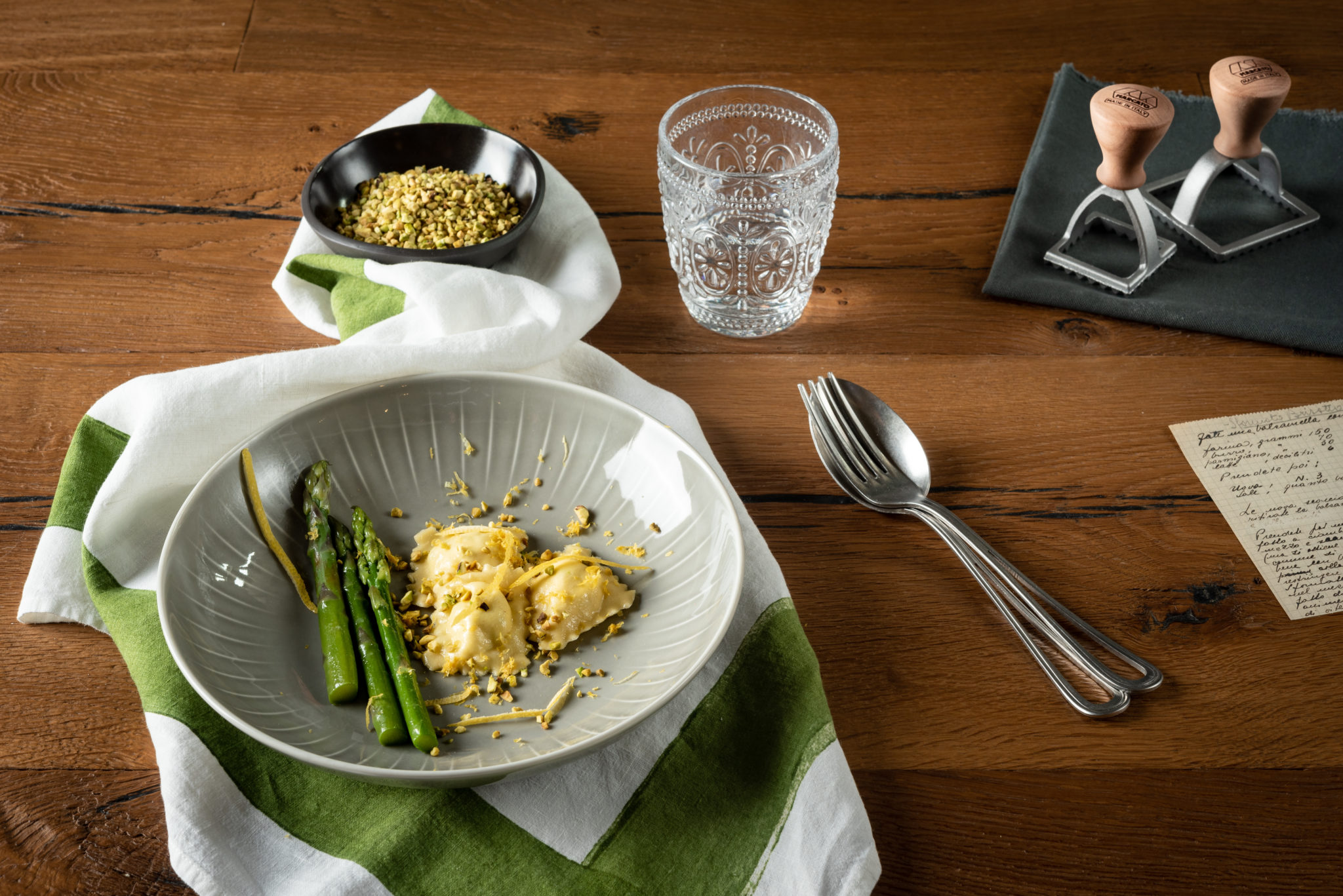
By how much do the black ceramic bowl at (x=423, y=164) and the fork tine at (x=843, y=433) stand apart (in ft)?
1.27

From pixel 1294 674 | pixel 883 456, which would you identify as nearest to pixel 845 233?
pixel 883 456

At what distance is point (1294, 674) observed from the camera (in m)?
0.85

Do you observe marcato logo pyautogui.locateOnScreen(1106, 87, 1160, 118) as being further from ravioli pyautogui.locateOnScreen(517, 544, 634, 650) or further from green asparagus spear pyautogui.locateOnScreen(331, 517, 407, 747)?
green asparagus spear pyautogui.locateOnScreen(331, 517, 407, 747)

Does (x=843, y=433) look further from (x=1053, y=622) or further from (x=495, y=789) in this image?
(x=495, y=789)

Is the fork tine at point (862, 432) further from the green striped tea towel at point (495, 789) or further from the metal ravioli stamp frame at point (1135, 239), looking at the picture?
the metal ravioli stamp frame at point (1135, 239)

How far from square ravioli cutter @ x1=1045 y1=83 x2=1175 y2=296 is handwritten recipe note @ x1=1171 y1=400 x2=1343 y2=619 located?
228 mm

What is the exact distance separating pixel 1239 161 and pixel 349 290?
3.51ft

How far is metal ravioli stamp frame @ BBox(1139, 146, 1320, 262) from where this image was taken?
1255 millimetres

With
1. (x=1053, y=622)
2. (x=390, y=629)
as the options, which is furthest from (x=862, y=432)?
(x=390, y=629)

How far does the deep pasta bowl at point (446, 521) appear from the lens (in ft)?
2.48

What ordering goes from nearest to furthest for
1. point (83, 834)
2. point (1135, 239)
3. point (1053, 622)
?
point (83, 834), point (1053, 622), point (1135, 239)

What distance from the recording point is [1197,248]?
128 centimetres

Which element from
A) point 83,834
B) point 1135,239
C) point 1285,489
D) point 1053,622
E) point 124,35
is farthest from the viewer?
point 124,35

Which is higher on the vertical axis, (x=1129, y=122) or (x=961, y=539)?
(x=1129, y=122)
